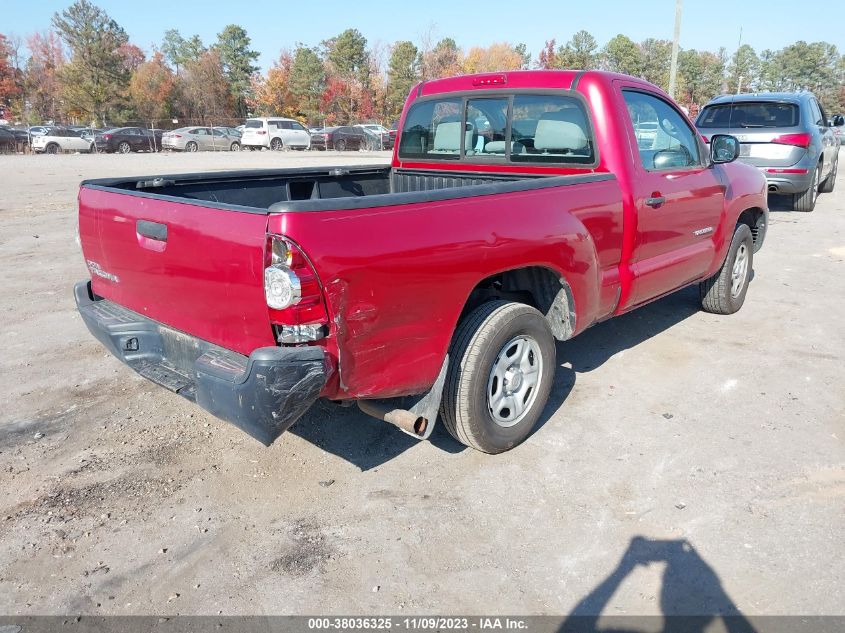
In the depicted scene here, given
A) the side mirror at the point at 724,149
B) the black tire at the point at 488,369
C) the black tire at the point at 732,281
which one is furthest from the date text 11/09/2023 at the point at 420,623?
the black tire at the point at 732,281

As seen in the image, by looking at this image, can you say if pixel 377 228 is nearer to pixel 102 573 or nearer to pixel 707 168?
pixel 102 573

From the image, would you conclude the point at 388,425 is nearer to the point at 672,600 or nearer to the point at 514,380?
the point at 514,380

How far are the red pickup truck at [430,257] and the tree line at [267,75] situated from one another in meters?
54.5

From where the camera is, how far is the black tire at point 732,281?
5.60 m

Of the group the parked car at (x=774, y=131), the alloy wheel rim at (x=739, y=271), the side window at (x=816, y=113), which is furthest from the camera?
the side window at (x=816, y=113)

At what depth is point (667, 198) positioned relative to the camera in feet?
13.9

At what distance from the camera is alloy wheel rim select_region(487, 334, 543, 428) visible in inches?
133

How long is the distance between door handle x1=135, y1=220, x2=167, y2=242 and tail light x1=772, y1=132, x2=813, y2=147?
10294mm

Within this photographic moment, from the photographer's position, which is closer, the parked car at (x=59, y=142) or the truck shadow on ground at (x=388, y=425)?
the truck shadow on ground at (x=388, y=425)

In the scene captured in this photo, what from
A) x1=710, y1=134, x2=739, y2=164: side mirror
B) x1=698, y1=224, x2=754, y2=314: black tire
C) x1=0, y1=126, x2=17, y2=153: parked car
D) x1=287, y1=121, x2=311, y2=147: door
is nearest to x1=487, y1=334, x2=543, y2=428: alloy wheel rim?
x1=710, y1=134, x2=739, y2=164: side mirror

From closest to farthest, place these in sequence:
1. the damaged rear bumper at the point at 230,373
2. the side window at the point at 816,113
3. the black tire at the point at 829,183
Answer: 1. the damaged rear bumper at the point at 230,373
2. the side window at the point at 816,113
3. the black tire at the point at 829,183

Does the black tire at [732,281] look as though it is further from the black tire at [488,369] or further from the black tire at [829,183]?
the black tire at [829,183]

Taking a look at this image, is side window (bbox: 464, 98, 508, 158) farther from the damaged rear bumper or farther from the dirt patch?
the dirt patch

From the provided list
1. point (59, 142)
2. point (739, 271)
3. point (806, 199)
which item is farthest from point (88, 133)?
point (739, 271)
